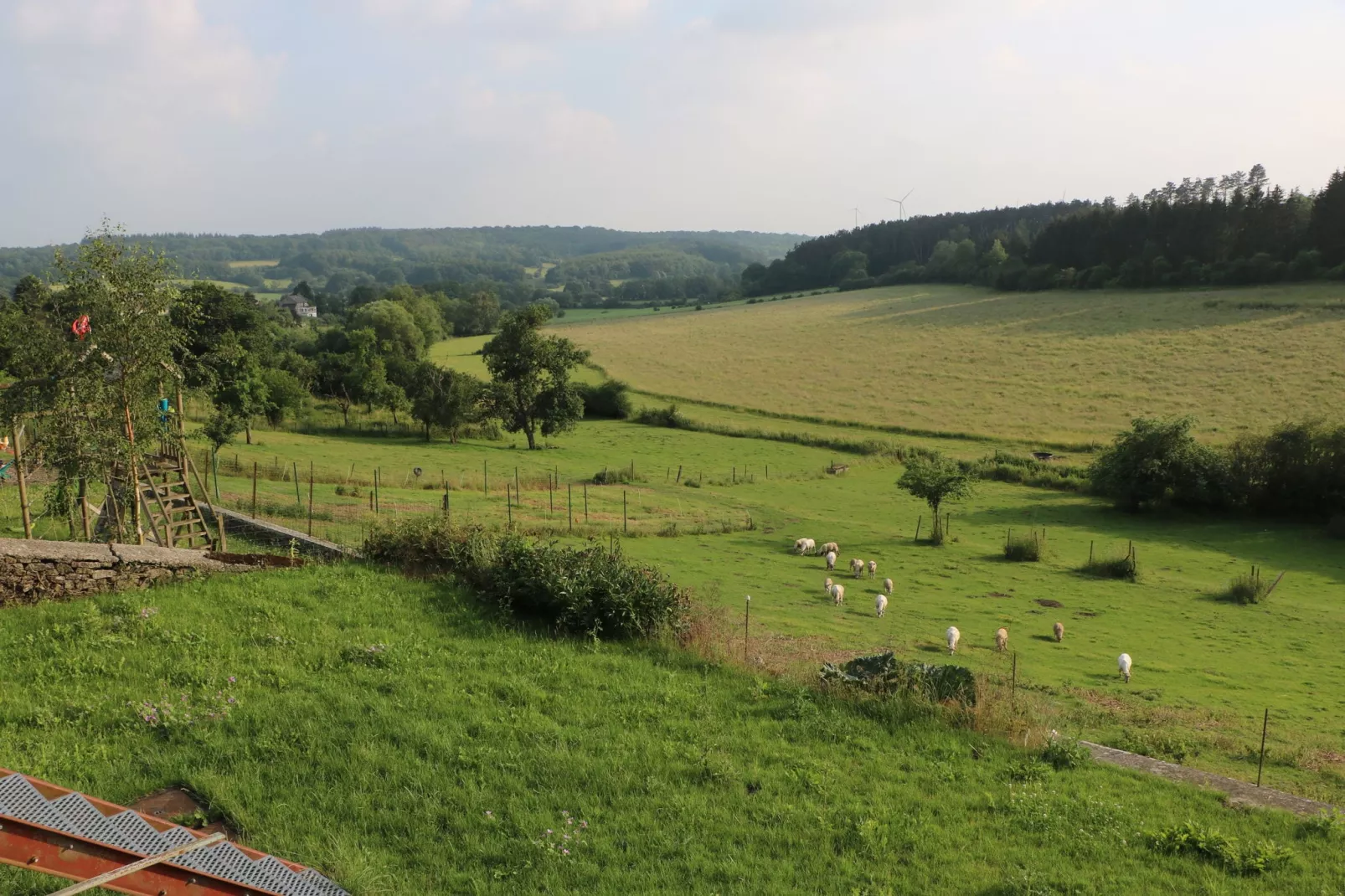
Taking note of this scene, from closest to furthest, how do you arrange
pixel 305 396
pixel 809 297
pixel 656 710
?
1. pixel 656 710
2. pixel 305 396
3. pixel 809 297

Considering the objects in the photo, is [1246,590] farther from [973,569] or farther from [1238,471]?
[1238,471]

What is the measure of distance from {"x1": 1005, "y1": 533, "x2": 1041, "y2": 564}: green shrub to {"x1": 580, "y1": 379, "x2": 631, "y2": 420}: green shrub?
43.9 meters

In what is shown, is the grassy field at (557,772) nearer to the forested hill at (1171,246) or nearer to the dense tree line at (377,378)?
the dense tree line at (377,378)

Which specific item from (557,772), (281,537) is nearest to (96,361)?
(281,537)

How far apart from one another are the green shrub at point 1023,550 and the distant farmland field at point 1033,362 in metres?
24.2

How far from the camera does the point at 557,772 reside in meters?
9.25

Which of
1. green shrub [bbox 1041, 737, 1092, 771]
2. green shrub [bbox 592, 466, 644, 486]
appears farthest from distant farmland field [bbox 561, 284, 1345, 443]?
green shrub [bbox 1041, 737, 1092, 771]

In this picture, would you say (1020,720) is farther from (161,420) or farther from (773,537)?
(773,537)

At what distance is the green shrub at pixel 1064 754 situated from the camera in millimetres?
10508

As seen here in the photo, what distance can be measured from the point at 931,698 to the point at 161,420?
626 inches

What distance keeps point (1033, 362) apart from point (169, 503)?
252 feet

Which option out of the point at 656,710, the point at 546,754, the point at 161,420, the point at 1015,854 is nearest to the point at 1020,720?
the point at 1015,854

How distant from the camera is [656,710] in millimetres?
10977

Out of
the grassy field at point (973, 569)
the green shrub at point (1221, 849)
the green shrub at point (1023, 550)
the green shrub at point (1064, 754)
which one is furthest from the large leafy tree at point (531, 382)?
the green shrub at point (1221, 849)
